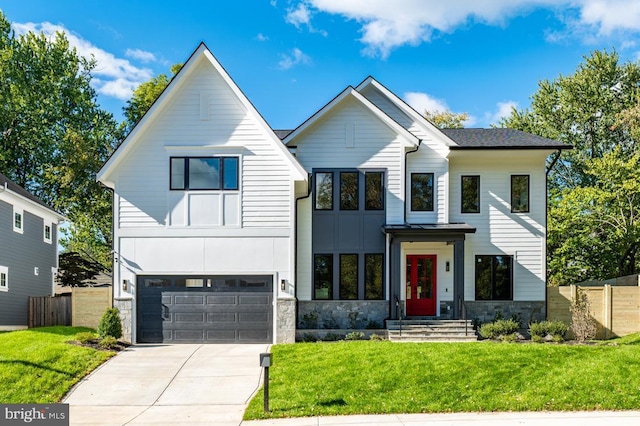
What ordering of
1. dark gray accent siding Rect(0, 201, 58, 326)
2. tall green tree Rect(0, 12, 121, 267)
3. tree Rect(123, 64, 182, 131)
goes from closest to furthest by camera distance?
dark gray accent siding Rect(0, 201, 58, 326) < tall green tree Rect(0, 12, 121, 267) < tree Rect(123, 64, 182, 131)

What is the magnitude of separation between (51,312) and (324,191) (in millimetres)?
11242

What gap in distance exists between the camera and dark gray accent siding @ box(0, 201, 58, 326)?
21750 mm

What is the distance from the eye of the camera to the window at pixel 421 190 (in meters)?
20.1

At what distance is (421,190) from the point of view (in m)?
20.2

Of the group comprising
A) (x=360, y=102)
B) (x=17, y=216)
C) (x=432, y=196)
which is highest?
(x=360, y=102)

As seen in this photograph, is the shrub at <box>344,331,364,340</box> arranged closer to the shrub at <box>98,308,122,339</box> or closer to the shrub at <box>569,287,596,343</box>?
the shrub at <box>569,287,596,343</box>

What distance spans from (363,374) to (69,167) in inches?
1007

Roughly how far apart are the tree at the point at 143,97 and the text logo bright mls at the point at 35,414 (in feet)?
87.4

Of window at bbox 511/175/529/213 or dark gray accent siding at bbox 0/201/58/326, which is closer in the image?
window at bbox 511/175/529/213

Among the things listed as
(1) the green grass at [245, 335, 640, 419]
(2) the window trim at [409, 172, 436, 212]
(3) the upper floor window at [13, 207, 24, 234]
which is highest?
(2) the window trim at [409, 172, 436, 212]

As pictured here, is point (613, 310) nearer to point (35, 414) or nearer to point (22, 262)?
point (35, 414)

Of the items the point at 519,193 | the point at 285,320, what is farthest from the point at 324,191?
the point at 519,193

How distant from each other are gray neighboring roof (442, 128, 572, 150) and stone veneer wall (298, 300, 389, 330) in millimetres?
6165

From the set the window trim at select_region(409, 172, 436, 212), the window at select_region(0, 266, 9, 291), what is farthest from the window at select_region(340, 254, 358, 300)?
the window at select_region(0, 266, 9, 291)
